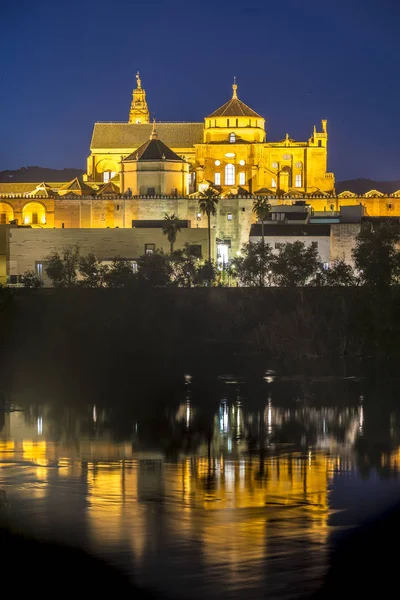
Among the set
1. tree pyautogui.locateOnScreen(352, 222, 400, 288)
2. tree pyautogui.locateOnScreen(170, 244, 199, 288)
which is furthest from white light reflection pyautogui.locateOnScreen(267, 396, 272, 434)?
tree pyautogui.locateOnScreen(170, 244, 199, 288)

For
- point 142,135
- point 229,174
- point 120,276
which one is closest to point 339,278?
point 120,276

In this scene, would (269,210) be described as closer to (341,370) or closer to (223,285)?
(223,285)

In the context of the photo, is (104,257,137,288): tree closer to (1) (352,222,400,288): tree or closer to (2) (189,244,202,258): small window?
(2) (189,244,202,258): small window

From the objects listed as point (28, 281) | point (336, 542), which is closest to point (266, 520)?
point (336, 542)

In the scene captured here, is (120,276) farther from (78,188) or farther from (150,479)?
(150,479)

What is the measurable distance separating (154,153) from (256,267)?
19.6 m

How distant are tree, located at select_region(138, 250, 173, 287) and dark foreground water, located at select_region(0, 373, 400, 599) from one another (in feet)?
75.4

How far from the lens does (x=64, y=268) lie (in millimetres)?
61188

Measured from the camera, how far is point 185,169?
247 feet

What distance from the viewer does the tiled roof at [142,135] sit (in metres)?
83.9

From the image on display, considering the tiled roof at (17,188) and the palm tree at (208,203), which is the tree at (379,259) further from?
the tiled roof at (17,188)

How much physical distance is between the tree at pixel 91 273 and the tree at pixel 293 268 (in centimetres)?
885

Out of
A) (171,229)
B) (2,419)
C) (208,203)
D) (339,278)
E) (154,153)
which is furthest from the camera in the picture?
(154,153)

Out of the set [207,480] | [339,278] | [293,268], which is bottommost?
[207,480]
